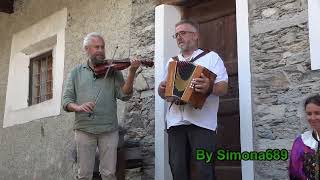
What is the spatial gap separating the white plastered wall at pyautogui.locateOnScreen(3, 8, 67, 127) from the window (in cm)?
7

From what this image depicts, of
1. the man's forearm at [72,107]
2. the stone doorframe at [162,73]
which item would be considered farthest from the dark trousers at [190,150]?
the man's forearm at [72,107]

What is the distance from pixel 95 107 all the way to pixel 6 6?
186 inches

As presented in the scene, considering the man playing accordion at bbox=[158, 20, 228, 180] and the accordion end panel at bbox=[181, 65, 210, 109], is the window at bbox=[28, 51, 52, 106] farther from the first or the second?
the accordion end panel at bbox=[181, 65, 210, 109]

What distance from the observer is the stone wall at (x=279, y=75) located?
3871mm

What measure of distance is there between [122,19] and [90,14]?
2.43 ft

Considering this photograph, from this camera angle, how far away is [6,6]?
26.7 feet

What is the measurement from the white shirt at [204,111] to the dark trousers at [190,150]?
48 millimetres

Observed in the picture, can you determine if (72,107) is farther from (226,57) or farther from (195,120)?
(226,57)

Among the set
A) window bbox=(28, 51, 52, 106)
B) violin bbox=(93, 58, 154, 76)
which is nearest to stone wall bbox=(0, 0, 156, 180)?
window bbox=(28, 51, 52, 106)

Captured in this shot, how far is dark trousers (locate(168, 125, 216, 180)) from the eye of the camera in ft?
11.9

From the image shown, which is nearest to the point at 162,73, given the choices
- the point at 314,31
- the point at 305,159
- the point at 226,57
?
the point at 226,57

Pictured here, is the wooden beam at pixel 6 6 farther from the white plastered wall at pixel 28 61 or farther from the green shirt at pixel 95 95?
the green shirt at pixel 95 95

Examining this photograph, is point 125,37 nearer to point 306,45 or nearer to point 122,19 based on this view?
point 122,19

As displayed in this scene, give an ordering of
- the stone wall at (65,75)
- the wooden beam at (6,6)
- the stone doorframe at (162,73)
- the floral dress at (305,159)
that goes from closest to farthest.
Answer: the floral dress at (305,159) → the stone doorframe at (162,73) → the stone wall at (65,75) → the wooden beam at (6,6)
